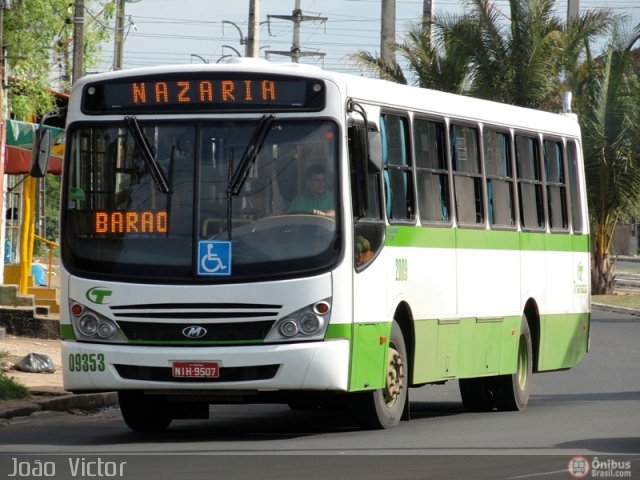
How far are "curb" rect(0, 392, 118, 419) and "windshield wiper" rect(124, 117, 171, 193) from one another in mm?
3604

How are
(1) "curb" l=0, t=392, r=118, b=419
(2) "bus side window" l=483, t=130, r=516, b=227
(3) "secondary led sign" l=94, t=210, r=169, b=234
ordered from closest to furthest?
(3) "secondary led sign" l=94, t=210, r=169, b=234 < (1) "curb" l=0, t=392, r=118, b=419 < (2) "bus side window" l=483, t=130, r=516, b=227

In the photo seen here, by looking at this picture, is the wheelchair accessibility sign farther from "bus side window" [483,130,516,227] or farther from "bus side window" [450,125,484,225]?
"bus side window" [483,130,516,227]

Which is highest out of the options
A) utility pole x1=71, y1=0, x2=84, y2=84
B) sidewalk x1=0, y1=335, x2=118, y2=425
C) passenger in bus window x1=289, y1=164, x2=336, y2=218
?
utility pole x1=71, y1=0, x2=84, y2=84

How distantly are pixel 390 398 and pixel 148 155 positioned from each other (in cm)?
287

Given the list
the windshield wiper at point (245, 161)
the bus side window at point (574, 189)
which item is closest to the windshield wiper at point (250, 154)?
the windshield wiper at point (245, 161)

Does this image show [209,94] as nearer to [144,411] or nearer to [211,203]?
[211,203]

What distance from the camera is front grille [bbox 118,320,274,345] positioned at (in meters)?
12.4

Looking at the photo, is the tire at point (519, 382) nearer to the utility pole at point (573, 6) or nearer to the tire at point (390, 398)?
the tire at point (390, 398)

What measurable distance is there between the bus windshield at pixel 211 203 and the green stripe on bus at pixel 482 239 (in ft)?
3.77

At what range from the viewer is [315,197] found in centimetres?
1265

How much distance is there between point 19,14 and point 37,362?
1409cm

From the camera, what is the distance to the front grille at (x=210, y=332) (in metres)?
12.4

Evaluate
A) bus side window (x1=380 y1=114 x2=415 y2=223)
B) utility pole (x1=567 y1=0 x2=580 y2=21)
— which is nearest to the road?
bus side window (x1=380 y1=114 x2=415 y2=223)

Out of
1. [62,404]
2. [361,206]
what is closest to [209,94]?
[361,206]
